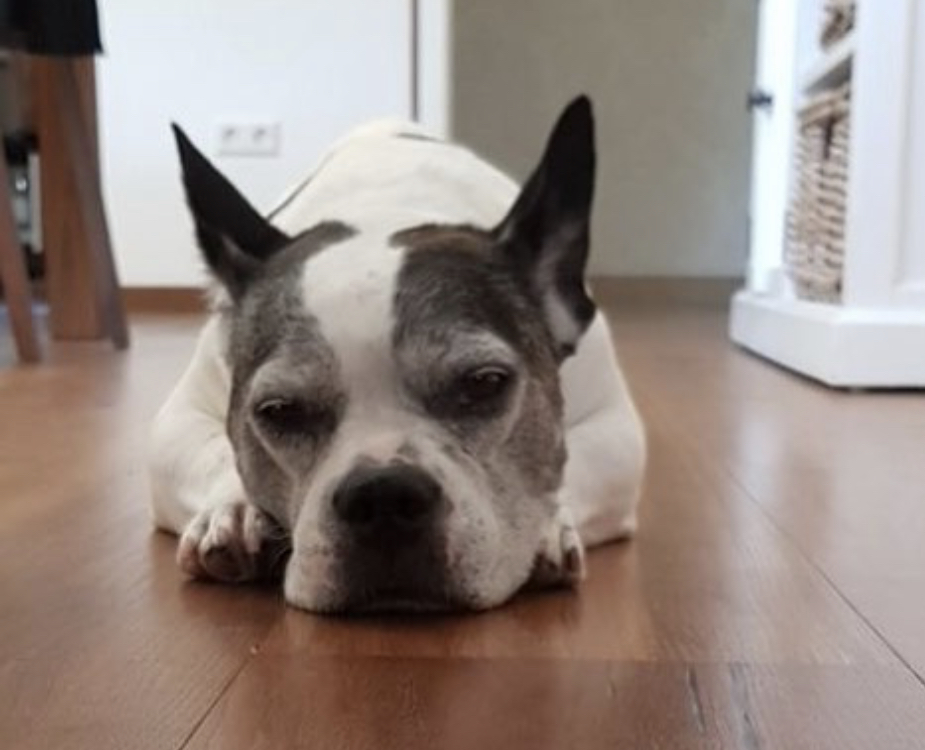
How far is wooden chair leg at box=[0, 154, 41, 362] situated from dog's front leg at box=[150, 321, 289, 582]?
195cm

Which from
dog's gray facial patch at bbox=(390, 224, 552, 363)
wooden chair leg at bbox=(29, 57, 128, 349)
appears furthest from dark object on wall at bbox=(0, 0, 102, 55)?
dog's gray facial patch at bbox=(390, 224, 552, 363)

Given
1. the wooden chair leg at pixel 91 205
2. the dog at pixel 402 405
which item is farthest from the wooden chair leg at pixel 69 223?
the dog at pixel 402 405

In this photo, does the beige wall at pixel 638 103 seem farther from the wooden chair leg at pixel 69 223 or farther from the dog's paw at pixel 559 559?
the dog's paw at pixel 559 559

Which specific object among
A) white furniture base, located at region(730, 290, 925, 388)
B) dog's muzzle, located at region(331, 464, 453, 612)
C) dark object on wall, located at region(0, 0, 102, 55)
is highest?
dark object on wall, located at region(0, 0, 102, 55)

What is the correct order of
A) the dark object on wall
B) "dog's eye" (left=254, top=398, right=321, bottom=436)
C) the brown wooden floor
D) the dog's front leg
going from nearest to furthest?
the brown wooden floor → "dog's eye" (left=254, top=398, right=321, bottom=436) → the dog's front leg → the dark object on wall

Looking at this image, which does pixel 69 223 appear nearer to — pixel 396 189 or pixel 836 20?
pixel 836 20

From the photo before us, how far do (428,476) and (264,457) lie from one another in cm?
21

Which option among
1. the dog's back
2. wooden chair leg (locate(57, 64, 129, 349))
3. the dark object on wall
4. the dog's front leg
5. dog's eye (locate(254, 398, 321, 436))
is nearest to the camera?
dog's eye (locate(254, 398, 321, 436))

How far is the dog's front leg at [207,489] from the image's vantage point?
1354mm

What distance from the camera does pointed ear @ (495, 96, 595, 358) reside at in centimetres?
137

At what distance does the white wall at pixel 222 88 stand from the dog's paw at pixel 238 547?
377 cm

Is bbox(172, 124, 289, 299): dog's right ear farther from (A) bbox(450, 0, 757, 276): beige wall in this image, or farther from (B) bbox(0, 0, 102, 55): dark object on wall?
(A) bbox(450, 0, 757, 276): beige wall

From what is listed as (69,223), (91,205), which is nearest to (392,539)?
(91,205)

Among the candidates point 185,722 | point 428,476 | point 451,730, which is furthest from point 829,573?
point 185,722
